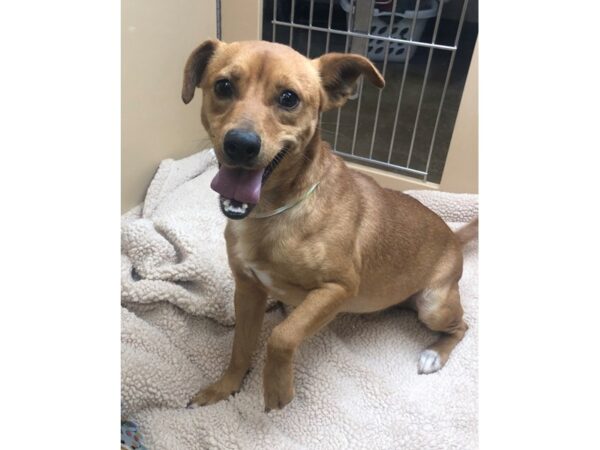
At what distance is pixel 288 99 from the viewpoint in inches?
55.6

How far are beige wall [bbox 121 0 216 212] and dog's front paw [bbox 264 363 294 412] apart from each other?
1.46 metres

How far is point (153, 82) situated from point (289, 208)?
136 cm

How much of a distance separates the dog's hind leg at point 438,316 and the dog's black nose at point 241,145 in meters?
1.11

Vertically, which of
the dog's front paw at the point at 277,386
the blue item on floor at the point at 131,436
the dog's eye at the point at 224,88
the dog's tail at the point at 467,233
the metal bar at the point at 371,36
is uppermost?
the dog's eye at the point at 224,88

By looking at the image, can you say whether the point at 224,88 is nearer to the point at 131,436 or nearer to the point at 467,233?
the point at 131,436

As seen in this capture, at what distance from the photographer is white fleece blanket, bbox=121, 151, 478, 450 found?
1681mm

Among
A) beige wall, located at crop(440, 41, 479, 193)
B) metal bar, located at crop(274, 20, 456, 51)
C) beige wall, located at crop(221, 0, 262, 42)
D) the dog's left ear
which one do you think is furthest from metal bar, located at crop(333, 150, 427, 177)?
the dog's left ear

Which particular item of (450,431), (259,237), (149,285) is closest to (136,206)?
(149,285)

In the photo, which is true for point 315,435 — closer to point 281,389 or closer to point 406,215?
point 281,389

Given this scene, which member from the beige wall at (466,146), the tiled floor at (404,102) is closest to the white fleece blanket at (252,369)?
the beige wall at (466,146)

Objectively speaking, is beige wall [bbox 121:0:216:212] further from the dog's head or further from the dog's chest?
the dog's chest

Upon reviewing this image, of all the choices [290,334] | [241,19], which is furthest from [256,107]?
[241,19]

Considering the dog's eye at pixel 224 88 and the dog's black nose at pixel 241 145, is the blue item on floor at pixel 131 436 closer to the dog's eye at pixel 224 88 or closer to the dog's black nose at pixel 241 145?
the dog's black nose at pixel 241 145

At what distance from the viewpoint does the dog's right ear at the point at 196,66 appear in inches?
60.5
